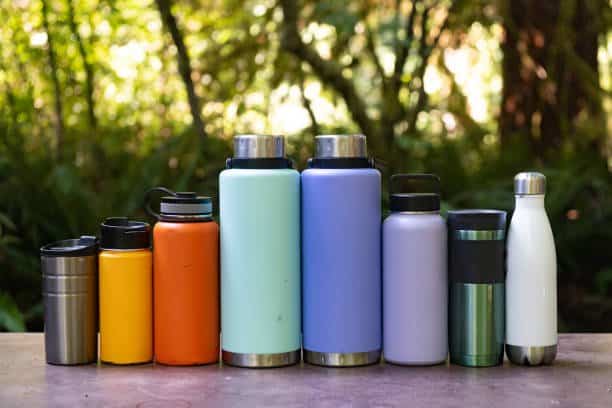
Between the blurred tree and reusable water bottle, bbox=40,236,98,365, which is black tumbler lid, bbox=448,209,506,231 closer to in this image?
reusable water bottle, bbox=40,236,98,365

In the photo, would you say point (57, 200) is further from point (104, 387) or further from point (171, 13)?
point (104, 387)

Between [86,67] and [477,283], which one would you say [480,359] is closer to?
[477,283]

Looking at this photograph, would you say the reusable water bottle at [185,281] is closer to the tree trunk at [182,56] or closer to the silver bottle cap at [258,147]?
the silver bottle cap at [258,147]

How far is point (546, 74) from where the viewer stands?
3117 millimetres

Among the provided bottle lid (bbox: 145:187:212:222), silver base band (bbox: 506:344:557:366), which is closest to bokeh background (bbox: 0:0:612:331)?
bottle lid (bbox: 145:187:212:222)

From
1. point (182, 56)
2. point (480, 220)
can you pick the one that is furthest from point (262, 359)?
point (182, 56)

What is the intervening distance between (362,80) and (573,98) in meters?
1.01

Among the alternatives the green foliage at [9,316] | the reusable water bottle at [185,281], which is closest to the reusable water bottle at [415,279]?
the reusable water bottle at [185,281]

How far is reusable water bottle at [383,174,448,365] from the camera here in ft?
3.66

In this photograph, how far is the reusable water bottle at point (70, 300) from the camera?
115 centimetres

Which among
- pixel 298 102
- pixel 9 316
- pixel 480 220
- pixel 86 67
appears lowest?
pixel 9 316

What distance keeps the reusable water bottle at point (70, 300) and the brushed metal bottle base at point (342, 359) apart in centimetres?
31

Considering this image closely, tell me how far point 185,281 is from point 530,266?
1.52 ft

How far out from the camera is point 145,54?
3.35 meters
